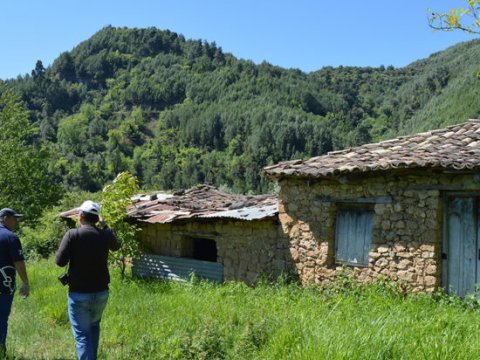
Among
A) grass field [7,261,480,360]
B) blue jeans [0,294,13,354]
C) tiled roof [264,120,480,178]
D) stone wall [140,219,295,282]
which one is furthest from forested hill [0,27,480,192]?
blue jeans [0,294,13,354]

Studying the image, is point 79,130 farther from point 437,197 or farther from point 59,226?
point 437,197

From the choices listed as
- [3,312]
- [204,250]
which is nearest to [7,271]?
[3,312]

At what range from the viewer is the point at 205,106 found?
106 meters

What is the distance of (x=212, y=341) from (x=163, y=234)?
661 cm

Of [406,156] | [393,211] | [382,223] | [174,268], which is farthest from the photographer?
[174,268]

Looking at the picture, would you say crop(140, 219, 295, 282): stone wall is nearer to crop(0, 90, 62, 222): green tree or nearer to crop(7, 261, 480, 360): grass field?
crop(7, 261, 480, 360): grass field

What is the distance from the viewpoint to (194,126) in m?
95.5

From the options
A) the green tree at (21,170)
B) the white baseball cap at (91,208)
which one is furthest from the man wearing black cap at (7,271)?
the green tree at (21,170)

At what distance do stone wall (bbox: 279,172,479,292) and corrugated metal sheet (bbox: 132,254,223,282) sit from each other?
6.90ft

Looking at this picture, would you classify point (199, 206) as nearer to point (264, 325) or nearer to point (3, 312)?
point (264, 325)

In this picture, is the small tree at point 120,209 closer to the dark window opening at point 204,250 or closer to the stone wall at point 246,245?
the stone wall at point 246,245

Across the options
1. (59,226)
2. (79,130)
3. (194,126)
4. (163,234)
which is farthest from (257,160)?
(163,234)

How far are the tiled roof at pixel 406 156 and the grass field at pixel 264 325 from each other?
2026 mm

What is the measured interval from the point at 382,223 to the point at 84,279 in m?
5.34
